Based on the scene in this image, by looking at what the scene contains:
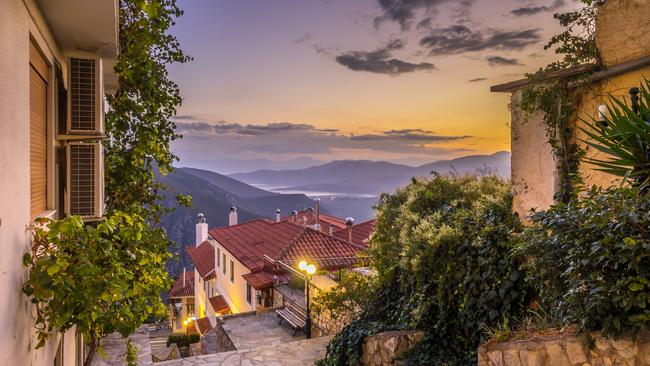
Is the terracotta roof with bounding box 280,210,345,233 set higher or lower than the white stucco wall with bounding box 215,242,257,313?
higher

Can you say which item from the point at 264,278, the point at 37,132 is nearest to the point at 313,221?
the point at 264,278

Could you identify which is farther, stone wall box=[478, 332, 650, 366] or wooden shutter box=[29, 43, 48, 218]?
wooden shutter box=[29, 43, 48, 218]

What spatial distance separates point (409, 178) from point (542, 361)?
237 inches

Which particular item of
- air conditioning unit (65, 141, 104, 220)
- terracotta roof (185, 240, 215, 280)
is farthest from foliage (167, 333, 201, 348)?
air conditioning unit (65, 141, 104, 220)

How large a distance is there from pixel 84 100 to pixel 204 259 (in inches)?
937

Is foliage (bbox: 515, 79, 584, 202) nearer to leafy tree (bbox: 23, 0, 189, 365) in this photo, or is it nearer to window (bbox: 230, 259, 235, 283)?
leafy tree (bbox: 23, 0, 189, 365)

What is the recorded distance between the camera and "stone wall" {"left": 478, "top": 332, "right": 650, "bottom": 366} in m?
3.27

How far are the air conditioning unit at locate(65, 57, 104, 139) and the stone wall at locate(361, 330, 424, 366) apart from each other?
15.9 ft

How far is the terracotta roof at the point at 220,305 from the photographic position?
20562 millimetres

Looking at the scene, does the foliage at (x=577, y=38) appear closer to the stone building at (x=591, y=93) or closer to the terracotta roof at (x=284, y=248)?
the stone building at (x=591, y=93)

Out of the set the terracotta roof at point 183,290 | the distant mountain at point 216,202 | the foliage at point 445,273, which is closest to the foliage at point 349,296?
the foliage at point 445,273

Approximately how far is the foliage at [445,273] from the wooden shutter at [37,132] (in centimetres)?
497

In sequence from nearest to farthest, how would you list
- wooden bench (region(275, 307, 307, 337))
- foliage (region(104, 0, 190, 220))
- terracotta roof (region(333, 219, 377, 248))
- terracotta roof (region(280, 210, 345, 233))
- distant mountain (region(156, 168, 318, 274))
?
1. foliage (region(104, 0, 190, 220))
2. wooden bench (region(275, 307, 307, 337))
3. terracotta roof (region(333, 219, 377, 248))
4. terracotta roof (region(280, 210, 345, 233))
5. distant mountain (region(156, 168, 318, 274))

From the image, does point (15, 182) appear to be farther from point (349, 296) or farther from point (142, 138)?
point (349, 296)
